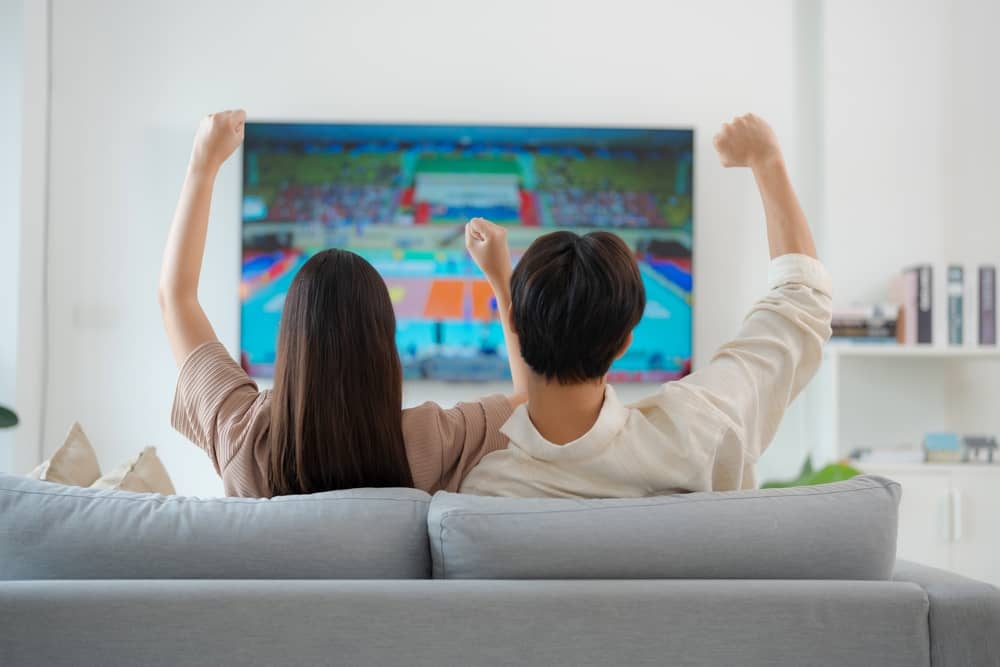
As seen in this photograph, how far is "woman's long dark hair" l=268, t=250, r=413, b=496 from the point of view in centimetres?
123

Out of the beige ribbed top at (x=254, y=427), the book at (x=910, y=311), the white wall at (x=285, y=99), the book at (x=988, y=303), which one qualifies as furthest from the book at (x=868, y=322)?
the beige ribbed top at (x=254, y=427)

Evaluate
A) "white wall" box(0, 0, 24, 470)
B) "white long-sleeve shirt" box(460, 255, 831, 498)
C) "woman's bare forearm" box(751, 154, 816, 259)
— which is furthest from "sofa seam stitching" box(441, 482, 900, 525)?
"white wall" box(0, 0, 24, 470)

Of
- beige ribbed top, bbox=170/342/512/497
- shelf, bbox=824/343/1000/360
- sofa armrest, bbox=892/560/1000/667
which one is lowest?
sofa armrest, bbox=892/560/1000/667

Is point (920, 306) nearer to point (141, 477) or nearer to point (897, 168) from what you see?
point (897, 168)

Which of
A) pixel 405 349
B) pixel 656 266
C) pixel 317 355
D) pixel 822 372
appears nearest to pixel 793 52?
pixel 656 266

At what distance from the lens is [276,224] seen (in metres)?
3.94

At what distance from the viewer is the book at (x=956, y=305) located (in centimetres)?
369

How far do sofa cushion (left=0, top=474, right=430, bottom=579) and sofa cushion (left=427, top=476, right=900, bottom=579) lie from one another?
0.05m

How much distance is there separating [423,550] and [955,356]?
3.45m

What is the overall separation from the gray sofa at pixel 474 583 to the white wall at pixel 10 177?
120 inches

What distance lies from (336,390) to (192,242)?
357 mm

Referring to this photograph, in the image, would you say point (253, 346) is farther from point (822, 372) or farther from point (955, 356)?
point (955, 356)

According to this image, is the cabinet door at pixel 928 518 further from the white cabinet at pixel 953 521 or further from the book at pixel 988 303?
the book at pixel 988 303

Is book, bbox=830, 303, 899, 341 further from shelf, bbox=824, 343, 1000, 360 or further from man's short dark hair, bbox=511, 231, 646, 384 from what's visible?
man's short dark hair, bbox=511, 231, 646, 384
